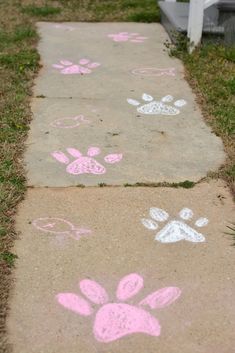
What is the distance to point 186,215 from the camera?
298cm

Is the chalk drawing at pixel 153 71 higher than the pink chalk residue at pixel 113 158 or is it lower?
lower

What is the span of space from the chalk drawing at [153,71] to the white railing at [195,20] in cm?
44

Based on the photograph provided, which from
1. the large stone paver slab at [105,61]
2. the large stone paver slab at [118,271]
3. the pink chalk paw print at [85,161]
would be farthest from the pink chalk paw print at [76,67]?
the large stone paver slab at [118,271]

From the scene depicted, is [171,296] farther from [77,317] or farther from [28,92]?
[28,92]

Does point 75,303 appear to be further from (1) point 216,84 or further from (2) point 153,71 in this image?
(2) point 153,71

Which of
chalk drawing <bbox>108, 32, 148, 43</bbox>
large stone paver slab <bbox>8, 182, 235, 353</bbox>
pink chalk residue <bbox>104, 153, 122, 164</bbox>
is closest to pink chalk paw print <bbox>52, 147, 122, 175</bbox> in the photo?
pink chalk residue <bbox>104, 153, 122, 164</bbox>

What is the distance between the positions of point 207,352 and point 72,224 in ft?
3.34

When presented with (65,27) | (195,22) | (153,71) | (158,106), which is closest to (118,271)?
(158,106)

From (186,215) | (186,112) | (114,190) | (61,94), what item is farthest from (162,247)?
(61,94)

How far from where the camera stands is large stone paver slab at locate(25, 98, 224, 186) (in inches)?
131

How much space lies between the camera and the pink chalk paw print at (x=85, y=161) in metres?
3.36

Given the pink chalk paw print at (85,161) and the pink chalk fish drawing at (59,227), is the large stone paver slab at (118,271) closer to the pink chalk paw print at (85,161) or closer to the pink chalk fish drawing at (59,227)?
the pink chalk fish drawing at (59,227)

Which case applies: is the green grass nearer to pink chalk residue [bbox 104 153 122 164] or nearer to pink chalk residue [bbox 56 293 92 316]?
pink chalk residue [bbox 104 153 122 164]

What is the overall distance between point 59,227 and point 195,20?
315cm
